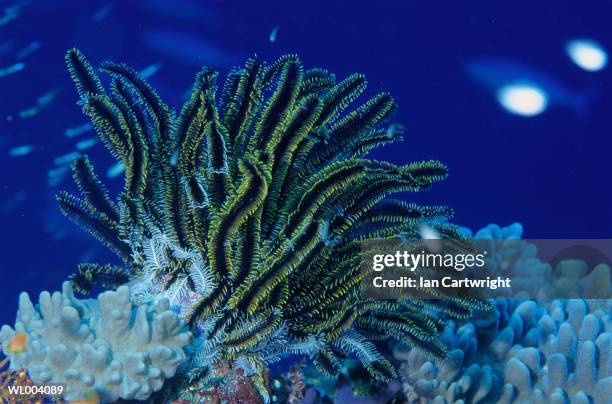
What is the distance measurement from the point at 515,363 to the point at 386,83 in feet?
35.7

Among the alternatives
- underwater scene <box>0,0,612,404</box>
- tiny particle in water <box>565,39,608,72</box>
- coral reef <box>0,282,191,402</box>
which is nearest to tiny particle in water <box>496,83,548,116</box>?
tiny particle in water <box>565,39,608,72</box>

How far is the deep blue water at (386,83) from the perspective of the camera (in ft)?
42.9

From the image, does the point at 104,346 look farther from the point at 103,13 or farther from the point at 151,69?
the point at 103,13

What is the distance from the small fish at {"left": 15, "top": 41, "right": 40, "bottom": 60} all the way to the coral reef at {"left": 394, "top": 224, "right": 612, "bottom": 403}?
11697 mm

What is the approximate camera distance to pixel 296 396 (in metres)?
4.15

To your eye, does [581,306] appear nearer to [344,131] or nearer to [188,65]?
[344,131]

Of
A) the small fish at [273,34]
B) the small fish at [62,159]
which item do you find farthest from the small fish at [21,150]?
the small fish at [273,34]

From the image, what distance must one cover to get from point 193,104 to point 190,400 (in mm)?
1781

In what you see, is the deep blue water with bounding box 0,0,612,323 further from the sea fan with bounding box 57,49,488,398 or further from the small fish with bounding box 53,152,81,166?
the sea fan with bounding box 57,49,488,398

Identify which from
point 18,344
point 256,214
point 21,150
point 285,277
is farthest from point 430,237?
point 21,150

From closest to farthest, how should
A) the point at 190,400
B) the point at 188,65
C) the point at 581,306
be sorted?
the point at 190,400
the point at 581,306
the point at 188,65

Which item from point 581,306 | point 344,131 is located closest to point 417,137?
point 581,306

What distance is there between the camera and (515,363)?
419 centimetres

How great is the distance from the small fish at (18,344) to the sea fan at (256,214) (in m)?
0.56
